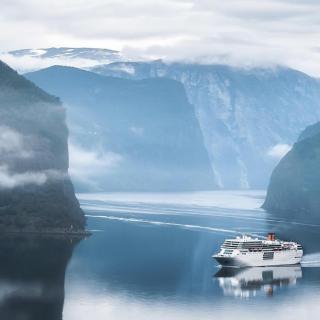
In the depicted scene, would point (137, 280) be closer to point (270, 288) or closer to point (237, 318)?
point (270, 288)

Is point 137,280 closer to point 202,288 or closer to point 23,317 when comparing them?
point 202,288

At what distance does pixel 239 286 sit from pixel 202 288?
6.92 meters

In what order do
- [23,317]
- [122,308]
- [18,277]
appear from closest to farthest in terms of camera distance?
[23,317], [122,308], [18,277]

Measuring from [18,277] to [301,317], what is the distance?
4801 cm

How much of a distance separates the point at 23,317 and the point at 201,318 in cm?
2326

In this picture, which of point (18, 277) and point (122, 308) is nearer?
point (122, 308)

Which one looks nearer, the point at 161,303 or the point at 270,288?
the point at 161,303

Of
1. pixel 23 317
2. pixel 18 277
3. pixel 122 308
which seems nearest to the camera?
pixel 23 317

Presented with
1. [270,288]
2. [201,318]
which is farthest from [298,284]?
[201,318]

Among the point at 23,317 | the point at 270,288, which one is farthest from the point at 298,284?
the point at 23,317

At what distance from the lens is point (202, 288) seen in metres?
194

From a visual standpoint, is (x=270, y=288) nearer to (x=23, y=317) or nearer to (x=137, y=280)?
(x=137, y=280)

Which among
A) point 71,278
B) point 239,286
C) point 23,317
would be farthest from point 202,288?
point 23,317

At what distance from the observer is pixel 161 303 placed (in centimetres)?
17662
